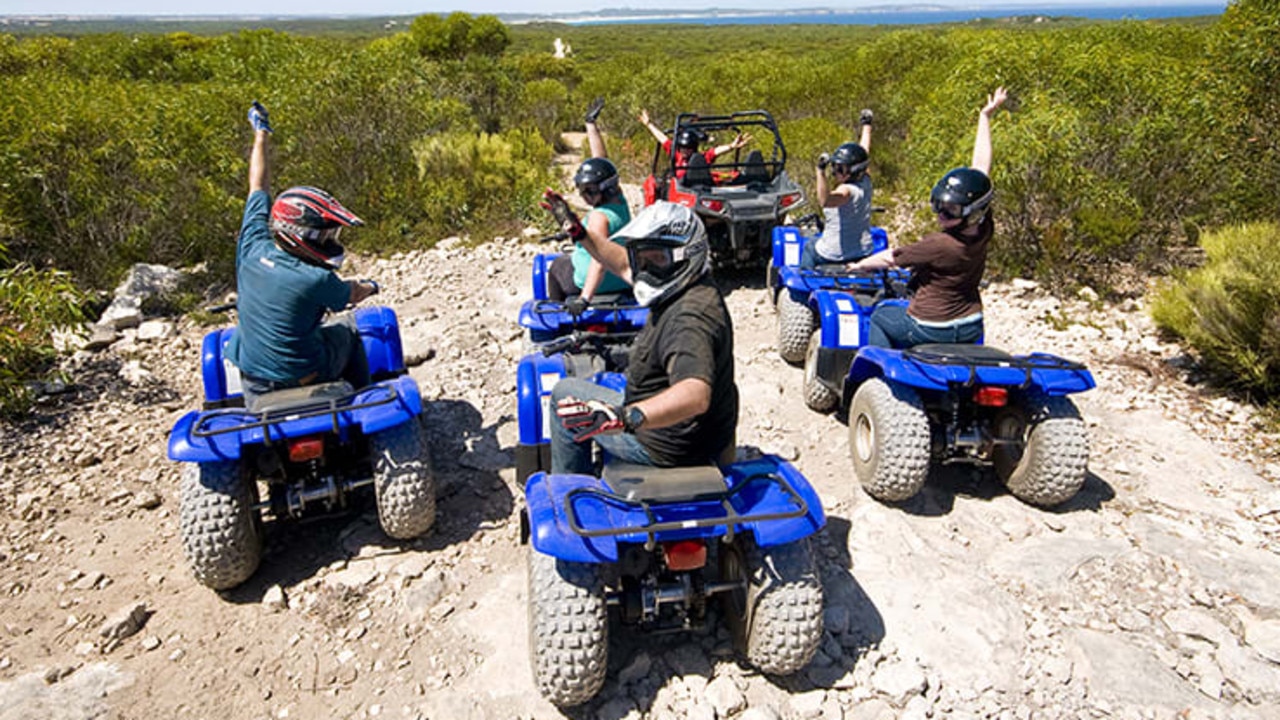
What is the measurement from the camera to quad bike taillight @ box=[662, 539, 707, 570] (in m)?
2.89

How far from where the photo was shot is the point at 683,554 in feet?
9.48

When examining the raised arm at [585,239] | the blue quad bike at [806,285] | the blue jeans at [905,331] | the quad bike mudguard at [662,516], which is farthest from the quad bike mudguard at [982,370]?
the raised arm at [585,239]

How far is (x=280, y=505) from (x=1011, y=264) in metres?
7.54

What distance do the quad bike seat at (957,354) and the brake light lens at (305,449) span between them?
3.14 m

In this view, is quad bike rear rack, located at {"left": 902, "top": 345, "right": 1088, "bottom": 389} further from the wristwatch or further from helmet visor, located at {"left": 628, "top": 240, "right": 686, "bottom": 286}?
the wristwatch

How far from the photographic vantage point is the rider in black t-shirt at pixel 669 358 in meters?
2.59

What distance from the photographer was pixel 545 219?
34.1 feet

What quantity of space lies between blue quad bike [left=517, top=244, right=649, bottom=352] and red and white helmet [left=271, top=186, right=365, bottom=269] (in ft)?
4.91

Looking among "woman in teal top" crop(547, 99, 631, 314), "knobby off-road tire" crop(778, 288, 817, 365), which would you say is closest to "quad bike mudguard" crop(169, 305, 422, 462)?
"woman in teal top" crop(547, 99, 631, 314)

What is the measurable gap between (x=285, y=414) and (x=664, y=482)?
Result: 1971mm

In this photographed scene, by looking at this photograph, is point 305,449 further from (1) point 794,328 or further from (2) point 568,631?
(1) point 794,328

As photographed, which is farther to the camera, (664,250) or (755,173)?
(755,173)

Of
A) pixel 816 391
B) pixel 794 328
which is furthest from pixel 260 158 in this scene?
pixel 794 328

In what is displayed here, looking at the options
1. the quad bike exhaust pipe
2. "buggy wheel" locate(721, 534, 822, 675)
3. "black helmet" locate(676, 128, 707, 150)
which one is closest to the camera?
"buggy wheel" locate(721, 534, 822, 675)
